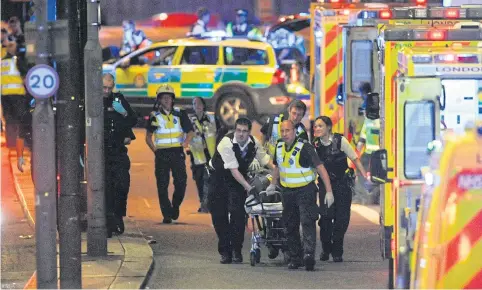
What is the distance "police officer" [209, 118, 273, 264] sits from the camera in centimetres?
1274

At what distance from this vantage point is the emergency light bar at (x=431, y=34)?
34.9 ft

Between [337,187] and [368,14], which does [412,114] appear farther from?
[368,14]

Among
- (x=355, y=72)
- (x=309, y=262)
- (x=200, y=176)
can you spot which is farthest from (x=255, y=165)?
(x=355, y=72)

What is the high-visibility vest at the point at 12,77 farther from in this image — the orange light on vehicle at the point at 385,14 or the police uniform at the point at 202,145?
the orange light on vehicle at the point at 385,14

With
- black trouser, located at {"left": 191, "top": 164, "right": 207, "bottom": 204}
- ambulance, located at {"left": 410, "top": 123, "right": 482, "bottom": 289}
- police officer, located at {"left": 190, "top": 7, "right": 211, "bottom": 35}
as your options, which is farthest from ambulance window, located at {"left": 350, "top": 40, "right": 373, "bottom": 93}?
police officer, located at {"left": 190, "top": 7, "right": 211, "bottom": 35}

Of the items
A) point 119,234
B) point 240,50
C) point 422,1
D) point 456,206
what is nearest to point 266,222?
point 119,234

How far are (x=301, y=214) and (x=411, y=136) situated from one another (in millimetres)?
2537

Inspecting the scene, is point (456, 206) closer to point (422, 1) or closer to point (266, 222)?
point (266, 222)

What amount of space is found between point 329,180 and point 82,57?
3.23m

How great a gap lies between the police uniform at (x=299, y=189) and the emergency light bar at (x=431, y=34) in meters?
1.71

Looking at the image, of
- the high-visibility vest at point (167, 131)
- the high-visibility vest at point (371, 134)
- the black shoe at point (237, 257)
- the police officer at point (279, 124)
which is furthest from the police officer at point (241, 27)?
the black shoe at point (237, 257)

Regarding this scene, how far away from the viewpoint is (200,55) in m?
25.0

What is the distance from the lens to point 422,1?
1948 centimetres

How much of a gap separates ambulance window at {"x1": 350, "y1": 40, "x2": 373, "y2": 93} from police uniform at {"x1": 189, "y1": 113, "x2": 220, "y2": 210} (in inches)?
83.7
